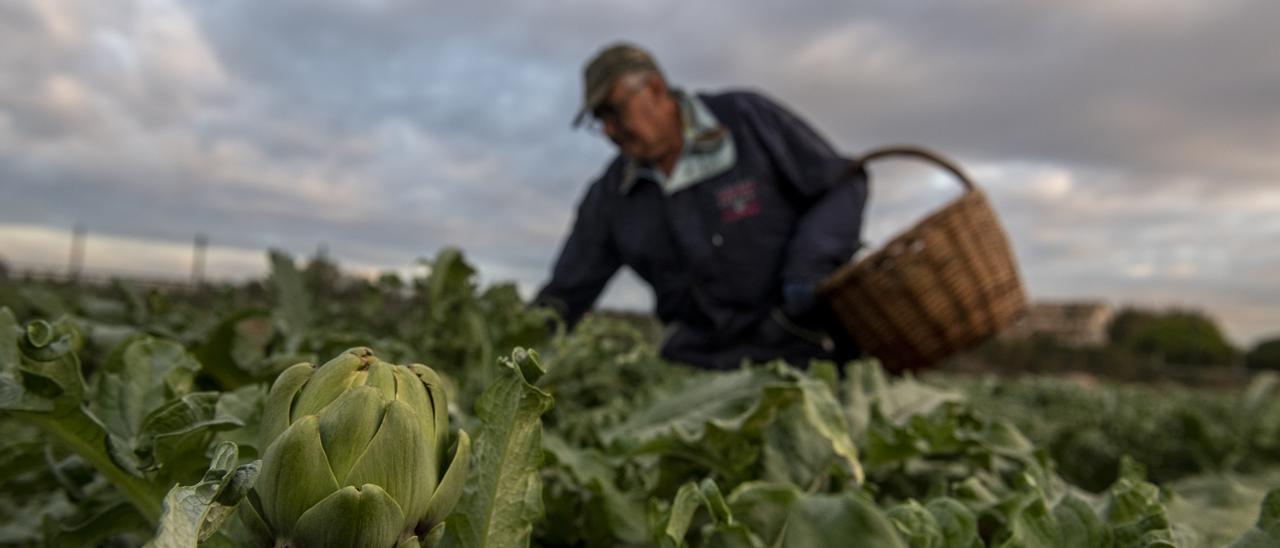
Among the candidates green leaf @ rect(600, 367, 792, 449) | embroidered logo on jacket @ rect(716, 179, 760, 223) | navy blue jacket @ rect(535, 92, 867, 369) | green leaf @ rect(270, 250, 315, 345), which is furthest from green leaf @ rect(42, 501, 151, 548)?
embroidered logo on jacket @ rect(716, 179, 760, 223)

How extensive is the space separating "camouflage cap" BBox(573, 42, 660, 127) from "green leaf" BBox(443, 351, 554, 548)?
255 cm

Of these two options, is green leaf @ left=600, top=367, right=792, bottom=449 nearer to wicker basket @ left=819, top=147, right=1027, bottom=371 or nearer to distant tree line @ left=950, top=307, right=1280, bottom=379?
wicker basket @ left=819, top=147, right=1027, bottom=371

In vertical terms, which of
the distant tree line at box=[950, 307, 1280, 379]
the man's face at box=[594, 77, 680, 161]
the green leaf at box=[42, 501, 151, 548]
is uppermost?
the man's face at box=[594, 77, 680, 161]

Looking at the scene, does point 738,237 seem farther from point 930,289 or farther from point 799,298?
point 930,289

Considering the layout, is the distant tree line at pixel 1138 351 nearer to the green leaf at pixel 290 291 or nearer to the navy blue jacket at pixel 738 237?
the navy blue jacket at pixel 738 237

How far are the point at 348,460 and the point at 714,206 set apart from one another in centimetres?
267

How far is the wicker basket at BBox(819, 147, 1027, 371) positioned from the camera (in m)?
2.23

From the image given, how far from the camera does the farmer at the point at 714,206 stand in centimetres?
294

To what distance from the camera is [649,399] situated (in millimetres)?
1008

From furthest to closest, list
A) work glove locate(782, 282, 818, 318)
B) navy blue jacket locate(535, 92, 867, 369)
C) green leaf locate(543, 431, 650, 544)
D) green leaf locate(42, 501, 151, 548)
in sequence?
navy blue jacket locate(535, 92, 867, 369) → work glove locate(782, 282, 818, 318) → green leaf locate(543, 431, 650, 544) → green leaf locate(42, 501, 151, 548)

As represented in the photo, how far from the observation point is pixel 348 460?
40 centimetres

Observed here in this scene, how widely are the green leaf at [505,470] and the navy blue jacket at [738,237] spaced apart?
232 cm

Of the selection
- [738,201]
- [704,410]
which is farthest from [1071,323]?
[704,410]

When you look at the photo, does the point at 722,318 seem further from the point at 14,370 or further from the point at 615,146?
the point at 14,370
